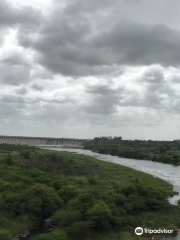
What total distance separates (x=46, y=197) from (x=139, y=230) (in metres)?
10.9

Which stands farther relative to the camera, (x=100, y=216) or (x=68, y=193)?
(x=68, y=193)

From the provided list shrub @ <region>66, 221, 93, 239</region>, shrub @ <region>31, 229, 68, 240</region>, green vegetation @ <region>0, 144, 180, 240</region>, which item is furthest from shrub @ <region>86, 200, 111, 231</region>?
shrub @ <region>31, 229, 68, 240</region>

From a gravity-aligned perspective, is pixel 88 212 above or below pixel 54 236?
above

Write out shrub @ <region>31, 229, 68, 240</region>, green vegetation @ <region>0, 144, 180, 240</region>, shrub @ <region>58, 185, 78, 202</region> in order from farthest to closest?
1. shrub @ <region>58, 185, 78, 202</region>
2. green vegetation @ <region>0, 144, 180, 240</region>
3. shrub @ <region>31, 229, 68, 240</region>

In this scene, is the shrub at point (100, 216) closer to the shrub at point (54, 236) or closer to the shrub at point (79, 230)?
the shrub at point (79, 230)

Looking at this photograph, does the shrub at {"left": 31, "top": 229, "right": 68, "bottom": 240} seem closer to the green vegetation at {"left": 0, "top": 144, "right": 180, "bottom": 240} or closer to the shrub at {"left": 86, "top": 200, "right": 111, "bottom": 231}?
the green vegetation at {"left": 0, "top": 144, "right": 180, "bottom": 240}

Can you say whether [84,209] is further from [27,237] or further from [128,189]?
[128,189]

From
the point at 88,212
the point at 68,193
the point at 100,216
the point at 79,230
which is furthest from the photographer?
the point at 68,193

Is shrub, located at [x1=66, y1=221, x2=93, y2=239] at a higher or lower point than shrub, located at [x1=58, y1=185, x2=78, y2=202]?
lower

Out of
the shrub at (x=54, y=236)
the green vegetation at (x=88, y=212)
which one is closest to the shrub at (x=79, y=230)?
the green vegetation at (x=88, y=212)

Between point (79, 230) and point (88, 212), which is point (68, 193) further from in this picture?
point (79, 230)

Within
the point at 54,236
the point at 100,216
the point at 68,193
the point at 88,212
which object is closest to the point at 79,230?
the point at 88,212

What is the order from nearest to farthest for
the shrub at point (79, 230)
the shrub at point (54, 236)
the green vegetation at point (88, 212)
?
the shrub at point (54, 236), the shrub at point (79, 230), the green vegetation at point (88, 212)

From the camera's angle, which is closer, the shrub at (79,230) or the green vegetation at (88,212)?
the shrub at (79,230)
